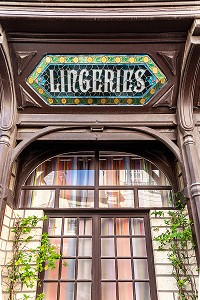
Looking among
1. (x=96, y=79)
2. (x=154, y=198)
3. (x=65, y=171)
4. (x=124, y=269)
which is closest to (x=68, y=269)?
(x=124, y=269)

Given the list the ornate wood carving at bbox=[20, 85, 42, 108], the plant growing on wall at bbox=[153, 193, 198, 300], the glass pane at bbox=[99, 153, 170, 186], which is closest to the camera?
the plant growing on wall at bbox=[153, 193, 198, 300]

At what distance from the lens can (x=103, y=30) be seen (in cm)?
323

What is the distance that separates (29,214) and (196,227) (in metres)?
1.87

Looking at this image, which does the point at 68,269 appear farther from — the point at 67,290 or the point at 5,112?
the point at 5,112

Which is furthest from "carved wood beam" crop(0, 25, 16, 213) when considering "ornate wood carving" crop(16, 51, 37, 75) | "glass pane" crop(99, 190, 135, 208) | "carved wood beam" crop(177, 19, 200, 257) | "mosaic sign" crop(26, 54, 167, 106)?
"carved wood beam" crop(177, 19, 200, 257)

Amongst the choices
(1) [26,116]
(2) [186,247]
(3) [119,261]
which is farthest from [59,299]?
(1) [26,116]

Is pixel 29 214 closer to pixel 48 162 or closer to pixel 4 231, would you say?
pixel 4 231

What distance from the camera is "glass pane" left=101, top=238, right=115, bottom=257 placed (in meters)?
3.22

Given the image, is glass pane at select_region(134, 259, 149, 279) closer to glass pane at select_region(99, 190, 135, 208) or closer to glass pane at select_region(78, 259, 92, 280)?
glass pane at select_region(78, 259, 92, 280)

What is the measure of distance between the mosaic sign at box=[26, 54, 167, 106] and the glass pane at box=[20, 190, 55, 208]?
1.12 metres

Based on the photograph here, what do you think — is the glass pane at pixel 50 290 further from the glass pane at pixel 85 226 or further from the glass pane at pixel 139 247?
the glass pane at pixel 139 247

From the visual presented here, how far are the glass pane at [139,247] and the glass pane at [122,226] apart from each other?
14 cm

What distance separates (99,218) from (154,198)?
2.40 ft

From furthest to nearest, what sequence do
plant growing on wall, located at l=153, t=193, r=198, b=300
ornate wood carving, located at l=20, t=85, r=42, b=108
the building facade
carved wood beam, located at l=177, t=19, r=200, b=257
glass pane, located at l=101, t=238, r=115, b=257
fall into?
ornate wood carving, located at l=20, t=85, r=42, b=108 < glass pane, located at l=101, t=238, r=115, b=257 < the building facade < carved wood beam, located at l=177, t=19, r=200, b=257 < plant growing on wall, located at l=153, t=193, r=198, b=300
